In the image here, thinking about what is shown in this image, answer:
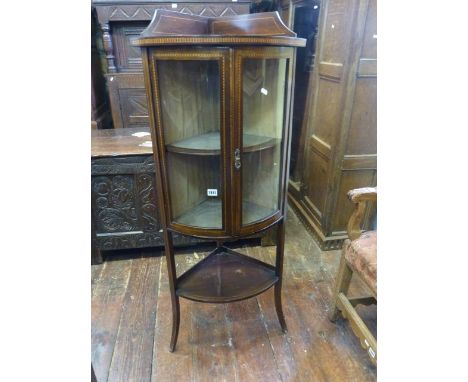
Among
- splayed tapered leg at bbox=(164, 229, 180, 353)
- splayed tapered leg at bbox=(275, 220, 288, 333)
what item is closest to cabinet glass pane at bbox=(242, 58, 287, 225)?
splayed tapered leg at bbox=(275, 220, 288, 333)

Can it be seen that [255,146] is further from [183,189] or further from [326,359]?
[326,359]

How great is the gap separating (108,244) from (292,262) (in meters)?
1.15

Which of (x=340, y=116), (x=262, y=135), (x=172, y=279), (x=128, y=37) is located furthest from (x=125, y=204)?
(x=128, y=37)

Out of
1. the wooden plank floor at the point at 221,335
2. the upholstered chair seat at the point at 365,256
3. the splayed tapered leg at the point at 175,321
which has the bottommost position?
the wooden plank floor at the point at 221,335

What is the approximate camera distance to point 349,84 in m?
1.74

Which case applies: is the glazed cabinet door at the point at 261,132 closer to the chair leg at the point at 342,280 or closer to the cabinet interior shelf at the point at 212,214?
the cabinet interior shelf at the point at 212,214

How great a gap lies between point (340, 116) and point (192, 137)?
39.7 inches

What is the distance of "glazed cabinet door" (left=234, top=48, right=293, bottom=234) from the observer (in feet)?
3.38

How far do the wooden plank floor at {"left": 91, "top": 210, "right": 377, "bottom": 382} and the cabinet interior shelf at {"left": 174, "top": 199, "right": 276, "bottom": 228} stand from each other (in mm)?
627

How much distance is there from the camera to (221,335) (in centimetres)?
153

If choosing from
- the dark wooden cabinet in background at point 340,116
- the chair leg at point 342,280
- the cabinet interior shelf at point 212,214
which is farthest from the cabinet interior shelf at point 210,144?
the dark wooden cabinet in background at point 340,116

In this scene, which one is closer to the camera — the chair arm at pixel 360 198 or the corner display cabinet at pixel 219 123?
the corner display cabinet at pixel 219 123

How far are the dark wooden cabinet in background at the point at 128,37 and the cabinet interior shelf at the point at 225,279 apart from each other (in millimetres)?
1537

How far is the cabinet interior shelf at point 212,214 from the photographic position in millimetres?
1239
